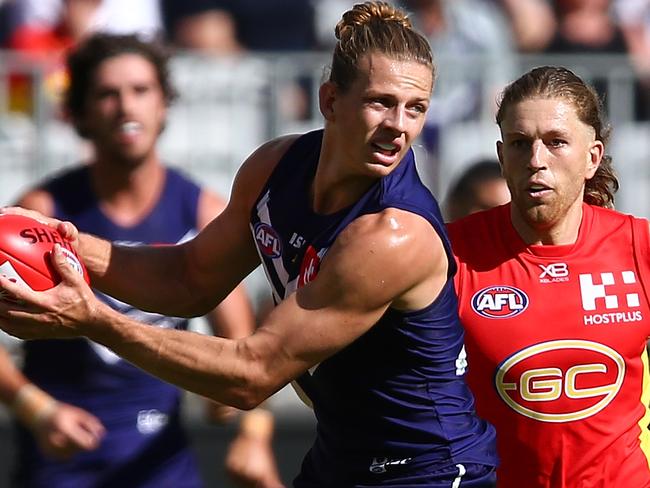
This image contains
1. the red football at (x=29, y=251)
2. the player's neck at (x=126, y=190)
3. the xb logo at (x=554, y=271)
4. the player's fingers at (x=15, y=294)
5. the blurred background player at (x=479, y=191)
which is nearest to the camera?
the player's fingers at (x=15, y=294)

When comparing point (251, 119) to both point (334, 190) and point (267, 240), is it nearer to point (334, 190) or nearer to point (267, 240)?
point (267, 240)

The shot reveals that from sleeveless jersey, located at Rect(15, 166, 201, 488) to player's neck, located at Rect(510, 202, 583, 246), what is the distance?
177cm

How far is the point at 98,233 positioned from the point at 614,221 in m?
2.25

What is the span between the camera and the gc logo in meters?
4.39

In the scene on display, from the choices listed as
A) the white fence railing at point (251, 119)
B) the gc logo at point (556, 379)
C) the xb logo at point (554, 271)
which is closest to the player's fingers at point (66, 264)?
the gc logo at point (556, 379)

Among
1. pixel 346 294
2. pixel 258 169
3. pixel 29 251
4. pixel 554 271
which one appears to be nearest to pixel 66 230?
pixel 29 251

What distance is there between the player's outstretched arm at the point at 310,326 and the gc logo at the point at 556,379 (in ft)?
1.80

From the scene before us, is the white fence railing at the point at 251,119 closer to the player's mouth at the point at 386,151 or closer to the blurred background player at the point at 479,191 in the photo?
the blurred background player at the point at 479,191

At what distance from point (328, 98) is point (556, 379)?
1.10m

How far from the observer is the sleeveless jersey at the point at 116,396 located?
5.82m

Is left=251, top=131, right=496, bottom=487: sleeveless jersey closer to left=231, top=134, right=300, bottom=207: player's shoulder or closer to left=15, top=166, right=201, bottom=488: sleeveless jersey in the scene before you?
left=231, top=134, right=300, bottom=207: player's shoulder

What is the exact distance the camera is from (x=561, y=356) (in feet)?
14.4

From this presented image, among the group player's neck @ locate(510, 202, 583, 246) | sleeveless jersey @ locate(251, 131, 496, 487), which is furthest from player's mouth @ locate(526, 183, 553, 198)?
sleeveless jersey @ locate(251, 131, 496, 487)

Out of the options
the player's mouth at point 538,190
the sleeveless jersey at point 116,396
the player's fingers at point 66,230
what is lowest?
the sleeveless jersey at point 116,396
